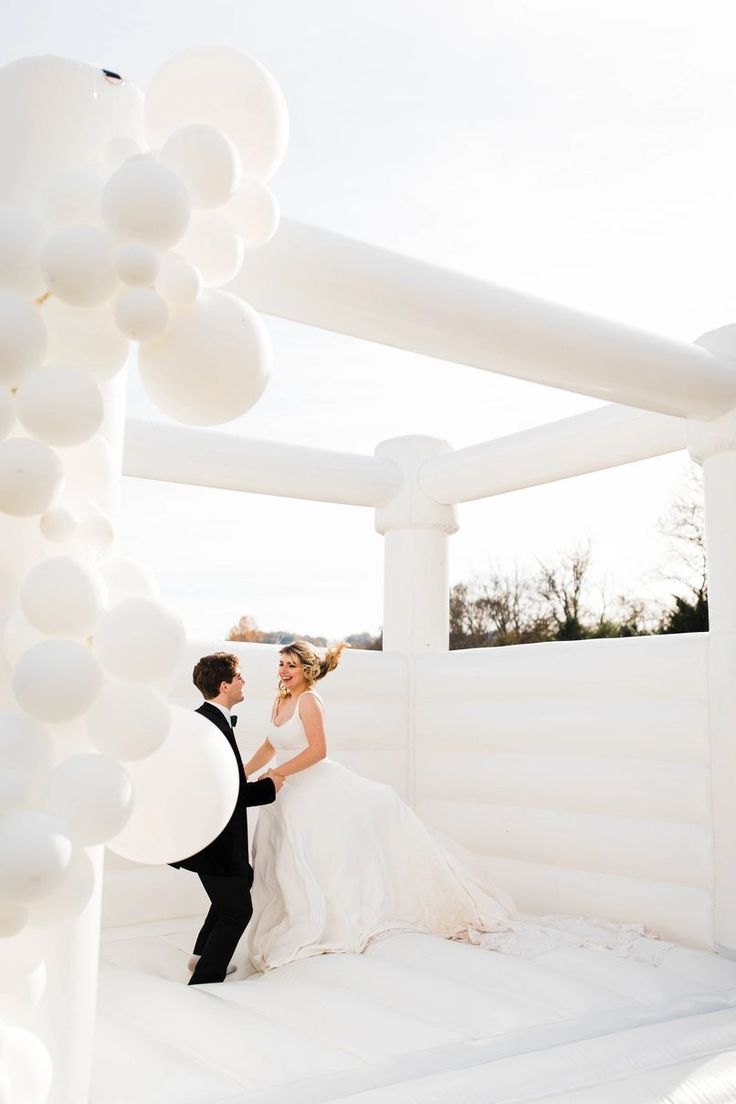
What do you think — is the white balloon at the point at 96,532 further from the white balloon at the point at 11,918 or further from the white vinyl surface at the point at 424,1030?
the white vinyl surface at the point at 424,1030

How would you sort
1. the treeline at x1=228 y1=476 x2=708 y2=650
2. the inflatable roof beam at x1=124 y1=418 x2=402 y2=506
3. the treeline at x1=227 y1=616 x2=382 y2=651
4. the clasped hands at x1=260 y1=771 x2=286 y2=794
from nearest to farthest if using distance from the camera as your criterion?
the clasped hands at x1=260 y1=771 x2=286 y2=794 < the inflatable roof beam at x1=124 y1=418 x2=402 y2=506 < the treeline at x1=228 y1=476 x2=708 y2=650 < the treeline at x1=227 y1=616 x2=382 y2=651

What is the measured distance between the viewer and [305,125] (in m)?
3.49

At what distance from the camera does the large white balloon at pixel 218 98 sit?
5.60ft

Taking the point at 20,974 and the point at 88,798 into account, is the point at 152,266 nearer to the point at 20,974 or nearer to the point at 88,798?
the point at 88,798

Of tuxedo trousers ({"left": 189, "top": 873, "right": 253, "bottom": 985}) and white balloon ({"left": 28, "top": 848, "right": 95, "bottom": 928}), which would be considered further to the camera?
tuxedo trousers ({"left": 189, "top": 873, "right": 253, "bottom": 985})

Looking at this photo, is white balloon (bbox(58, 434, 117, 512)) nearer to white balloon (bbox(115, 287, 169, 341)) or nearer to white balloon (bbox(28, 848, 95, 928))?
white balloon (bbox(115, 287, 169, 341))

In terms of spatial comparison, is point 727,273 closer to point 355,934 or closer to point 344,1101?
point 355,934

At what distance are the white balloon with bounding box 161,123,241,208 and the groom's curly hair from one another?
2.20 metres

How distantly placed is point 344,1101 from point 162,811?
0.96 metres

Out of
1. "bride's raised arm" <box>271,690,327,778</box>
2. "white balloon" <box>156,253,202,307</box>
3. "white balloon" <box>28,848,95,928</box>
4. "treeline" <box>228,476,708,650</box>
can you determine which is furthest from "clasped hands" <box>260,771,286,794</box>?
"treeline" <box>228,476,708,650</box>

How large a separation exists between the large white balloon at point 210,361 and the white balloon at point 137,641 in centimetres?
35

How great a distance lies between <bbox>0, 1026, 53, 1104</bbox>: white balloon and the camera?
1.42 metres

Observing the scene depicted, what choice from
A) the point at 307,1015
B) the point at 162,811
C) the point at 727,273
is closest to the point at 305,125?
the point at 162,811

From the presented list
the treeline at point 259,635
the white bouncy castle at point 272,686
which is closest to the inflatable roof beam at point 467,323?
the white bouncy castle at point 272,686
